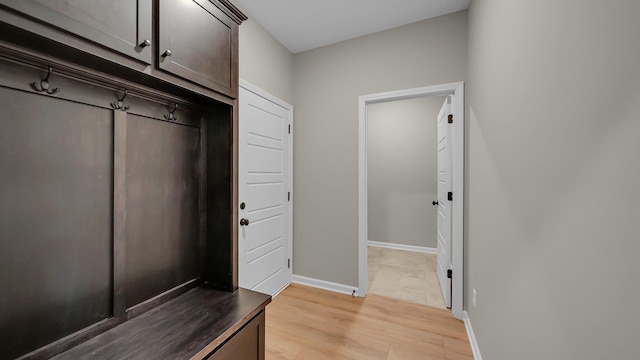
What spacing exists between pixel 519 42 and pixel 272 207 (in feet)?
7.39

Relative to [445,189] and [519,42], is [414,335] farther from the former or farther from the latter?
[519,42]

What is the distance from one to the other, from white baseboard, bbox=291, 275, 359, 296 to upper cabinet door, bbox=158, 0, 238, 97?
88.7 inches

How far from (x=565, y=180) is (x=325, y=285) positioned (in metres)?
2.46

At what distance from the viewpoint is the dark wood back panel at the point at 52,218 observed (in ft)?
2.54

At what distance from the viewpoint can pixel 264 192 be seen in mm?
2449

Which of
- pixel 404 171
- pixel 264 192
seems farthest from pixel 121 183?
pixel 404 171

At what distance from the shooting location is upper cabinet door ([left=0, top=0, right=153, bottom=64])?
691 mm

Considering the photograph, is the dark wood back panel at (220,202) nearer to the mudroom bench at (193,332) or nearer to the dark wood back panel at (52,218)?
the mudroom bench at (193,332)

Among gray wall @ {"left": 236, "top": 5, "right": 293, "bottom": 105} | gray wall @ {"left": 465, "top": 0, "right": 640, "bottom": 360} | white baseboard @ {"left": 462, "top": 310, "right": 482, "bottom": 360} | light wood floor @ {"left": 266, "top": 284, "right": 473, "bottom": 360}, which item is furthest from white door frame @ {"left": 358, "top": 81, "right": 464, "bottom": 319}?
gray wall @ {"left": 236, "top": 5, "right": 293, "bottom": 105}

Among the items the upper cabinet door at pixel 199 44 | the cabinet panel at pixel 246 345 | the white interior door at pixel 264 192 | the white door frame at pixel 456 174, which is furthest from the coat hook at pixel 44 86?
the white door frame at pixel 456 174

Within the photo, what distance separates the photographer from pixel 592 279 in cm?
62

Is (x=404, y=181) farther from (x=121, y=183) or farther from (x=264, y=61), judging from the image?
(x=121, y=183)

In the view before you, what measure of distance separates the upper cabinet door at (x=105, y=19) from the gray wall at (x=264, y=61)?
1246mm

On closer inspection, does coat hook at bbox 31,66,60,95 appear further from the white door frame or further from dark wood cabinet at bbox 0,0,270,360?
the white door frame
